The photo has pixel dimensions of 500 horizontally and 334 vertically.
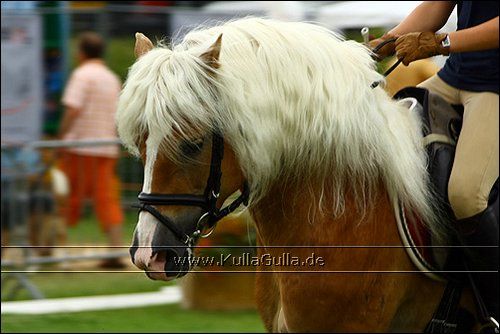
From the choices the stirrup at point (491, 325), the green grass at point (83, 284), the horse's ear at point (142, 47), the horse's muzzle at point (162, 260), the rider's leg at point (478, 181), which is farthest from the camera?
the green grass at point (83, 284)

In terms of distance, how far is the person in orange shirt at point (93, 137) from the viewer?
8.28 meters

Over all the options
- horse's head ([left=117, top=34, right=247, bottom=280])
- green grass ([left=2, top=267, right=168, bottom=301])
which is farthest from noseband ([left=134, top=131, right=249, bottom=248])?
green grass ([left=2, top=267, right=168, bottom=301])

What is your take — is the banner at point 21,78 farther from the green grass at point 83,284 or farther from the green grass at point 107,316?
the green grass at point 83,284

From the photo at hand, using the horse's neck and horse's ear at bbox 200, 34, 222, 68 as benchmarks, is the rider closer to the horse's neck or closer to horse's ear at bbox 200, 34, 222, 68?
the horse's neck

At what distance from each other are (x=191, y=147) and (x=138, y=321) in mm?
3894

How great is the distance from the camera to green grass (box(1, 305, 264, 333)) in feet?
22.7

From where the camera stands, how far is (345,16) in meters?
8.88

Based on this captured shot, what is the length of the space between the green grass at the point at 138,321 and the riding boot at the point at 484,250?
10.2ft

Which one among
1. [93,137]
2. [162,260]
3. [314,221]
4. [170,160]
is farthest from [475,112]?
[93,137]

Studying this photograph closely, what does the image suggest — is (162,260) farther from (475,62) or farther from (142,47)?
(475,62)

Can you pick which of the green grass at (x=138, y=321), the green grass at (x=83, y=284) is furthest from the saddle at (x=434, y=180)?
the green grass at (x=83, y=284)

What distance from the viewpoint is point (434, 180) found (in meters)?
3.98

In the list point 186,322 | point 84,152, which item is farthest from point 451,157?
point 84,152

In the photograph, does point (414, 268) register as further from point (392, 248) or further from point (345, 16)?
point (345, 16)
